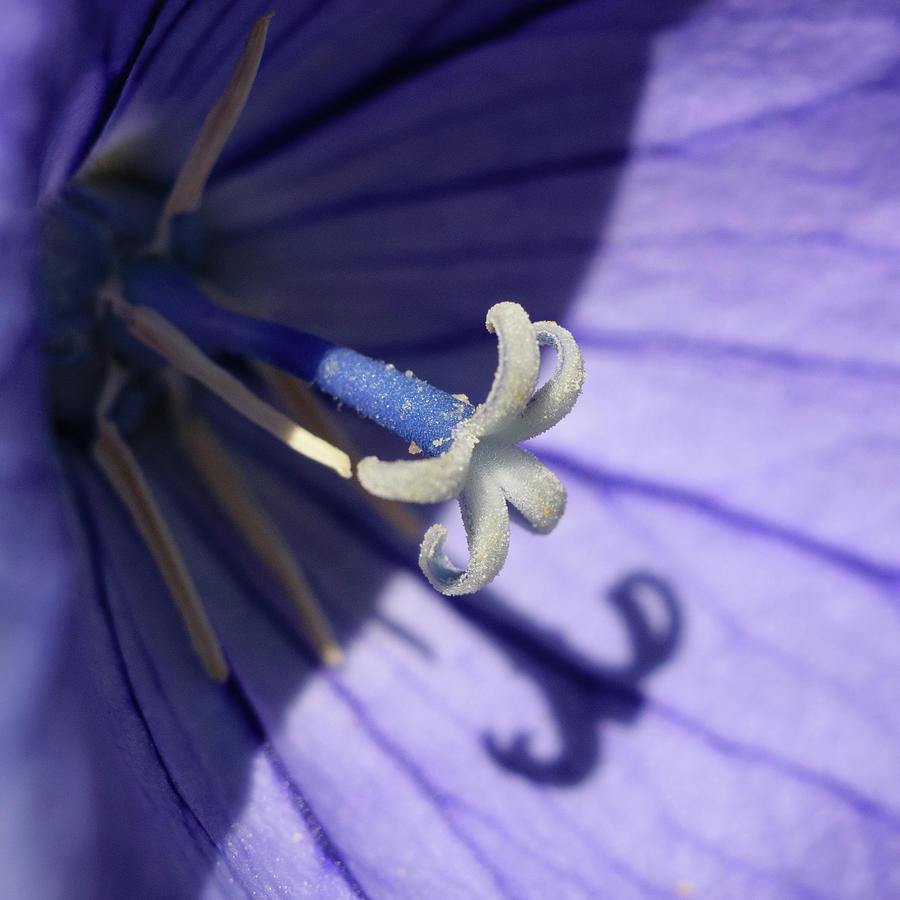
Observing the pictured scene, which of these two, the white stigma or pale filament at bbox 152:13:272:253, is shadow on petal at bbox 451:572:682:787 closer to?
the white stigma

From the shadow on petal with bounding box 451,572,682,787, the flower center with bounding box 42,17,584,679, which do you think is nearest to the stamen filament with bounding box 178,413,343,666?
the flower center with bounding box 42,17,584,679

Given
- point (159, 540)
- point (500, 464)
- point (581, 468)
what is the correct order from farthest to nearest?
point (581, 468), point (159, 540), point (500, 464)

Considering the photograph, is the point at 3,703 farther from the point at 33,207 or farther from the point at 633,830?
the point at 633,830

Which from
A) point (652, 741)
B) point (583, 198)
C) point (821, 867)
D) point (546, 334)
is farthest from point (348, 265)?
A: point (821, 867)

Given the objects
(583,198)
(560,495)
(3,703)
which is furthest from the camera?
(583,198)

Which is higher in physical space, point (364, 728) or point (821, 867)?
point (821, 867)

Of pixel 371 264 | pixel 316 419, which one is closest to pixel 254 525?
pixel 316 419

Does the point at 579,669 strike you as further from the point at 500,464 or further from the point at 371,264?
the point at 371,264
